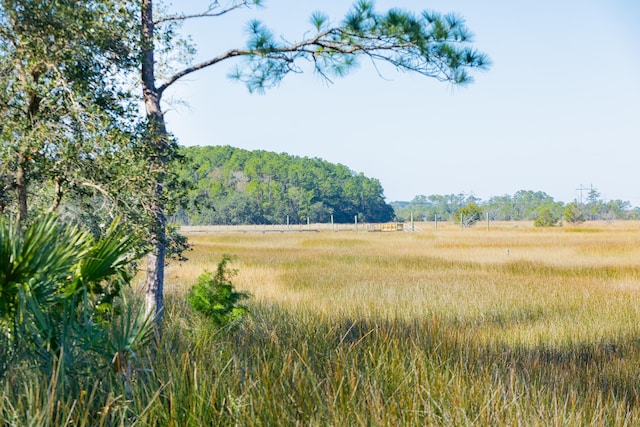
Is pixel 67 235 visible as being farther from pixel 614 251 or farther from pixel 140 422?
pixel 614 251

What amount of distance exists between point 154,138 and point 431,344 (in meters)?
3.84

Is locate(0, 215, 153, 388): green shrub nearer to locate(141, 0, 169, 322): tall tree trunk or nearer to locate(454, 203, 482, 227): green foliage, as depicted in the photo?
locate(141, 0, 169, 322): tall tree trunk

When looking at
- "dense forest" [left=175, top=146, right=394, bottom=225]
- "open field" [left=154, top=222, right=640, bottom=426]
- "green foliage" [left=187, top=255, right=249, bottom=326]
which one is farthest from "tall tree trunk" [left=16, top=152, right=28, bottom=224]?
"dense forest" [left=175, top=146, right=394, bottom=225]

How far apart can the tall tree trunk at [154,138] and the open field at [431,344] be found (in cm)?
56

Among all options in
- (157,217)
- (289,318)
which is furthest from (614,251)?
(157,217)

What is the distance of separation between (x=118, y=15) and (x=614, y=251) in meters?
21.1

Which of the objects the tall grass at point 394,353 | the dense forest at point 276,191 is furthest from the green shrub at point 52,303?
the dense forest at point 276,191

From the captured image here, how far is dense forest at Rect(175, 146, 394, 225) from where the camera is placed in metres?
90.9

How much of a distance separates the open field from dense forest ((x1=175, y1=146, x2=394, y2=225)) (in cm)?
6662

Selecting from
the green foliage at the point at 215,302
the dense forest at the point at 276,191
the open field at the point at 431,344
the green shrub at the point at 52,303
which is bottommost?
the open field at the point at 431,344

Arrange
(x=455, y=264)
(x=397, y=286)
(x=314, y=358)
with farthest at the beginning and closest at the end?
1. (x=455, y=264)
2. (x=397, y=286)
3. (x=314, y=358)

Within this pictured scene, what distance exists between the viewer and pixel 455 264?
1934cm

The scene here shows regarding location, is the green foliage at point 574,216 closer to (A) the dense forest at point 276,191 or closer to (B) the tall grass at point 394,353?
(A) the dense forest at point 276,191

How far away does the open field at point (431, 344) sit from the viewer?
3.91m
